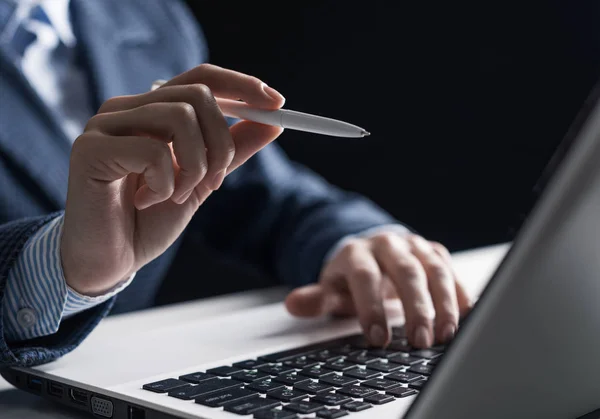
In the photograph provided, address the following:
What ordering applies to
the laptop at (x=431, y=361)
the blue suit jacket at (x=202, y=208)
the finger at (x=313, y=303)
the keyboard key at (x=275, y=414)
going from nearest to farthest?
the laptop at (x=431, y=361), the keyboard key at (x=275, y=414), the finger at (x=313, y=303), the blue suit jacket at (x=202, y=208)

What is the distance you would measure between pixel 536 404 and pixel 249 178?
3.06 ft

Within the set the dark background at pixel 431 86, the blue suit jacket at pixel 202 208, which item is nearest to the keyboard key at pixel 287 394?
the blue suit jacket at pixel 202 208

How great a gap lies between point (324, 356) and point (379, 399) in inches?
5.6

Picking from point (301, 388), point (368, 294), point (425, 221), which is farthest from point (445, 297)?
point (425, 221)

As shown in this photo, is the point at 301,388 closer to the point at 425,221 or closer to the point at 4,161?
the point at 4,161

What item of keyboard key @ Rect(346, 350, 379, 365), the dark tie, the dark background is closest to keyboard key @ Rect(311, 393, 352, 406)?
keyboard key @ Rect(346, 350, 379, 365)

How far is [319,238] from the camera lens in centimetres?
105

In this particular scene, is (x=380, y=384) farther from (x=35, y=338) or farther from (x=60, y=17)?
(x=60, y=17)

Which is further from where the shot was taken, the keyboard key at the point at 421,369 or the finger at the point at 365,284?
the finger at the point at 365,284

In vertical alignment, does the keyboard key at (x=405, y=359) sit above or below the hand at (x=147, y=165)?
below

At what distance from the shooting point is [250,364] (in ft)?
1.88


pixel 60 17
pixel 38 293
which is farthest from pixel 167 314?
pixel 60 17

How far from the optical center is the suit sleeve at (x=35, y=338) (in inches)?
22.6

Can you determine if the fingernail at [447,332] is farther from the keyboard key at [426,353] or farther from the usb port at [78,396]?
the usb port at [78,396]
